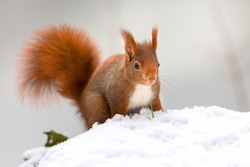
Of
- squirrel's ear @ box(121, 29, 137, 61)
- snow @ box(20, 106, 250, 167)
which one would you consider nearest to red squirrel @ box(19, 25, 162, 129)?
squirrel's ear @ box(121, 29, 137, 61)

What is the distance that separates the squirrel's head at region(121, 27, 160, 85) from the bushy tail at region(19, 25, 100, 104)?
A: 630 millimetres

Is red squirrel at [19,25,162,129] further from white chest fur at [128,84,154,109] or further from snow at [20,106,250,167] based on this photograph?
snow at [20,106,250,167]

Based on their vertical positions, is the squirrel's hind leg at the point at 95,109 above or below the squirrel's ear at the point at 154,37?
below

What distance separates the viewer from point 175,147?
2.20 m

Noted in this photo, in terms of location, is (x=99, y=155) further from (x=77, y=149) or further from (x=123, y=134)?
(x=123, y=134)

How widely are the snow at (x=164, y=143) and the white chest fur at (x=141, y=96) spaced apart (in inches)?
9.5

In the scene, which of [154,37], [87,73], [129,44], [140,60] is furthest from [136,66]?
[87,73]

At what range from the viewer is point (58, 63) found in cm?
350

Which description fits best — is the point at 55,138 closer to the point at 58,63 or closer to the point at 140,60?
the point at 58,63

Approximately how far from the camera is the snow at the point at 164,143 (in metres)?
2.05

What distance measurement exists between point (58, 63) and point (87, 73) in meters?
0.23

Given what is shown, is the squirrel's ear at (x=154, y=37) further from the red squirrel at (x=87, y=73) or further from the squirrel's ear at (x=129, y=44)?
the squirrel's ear at (x=129, y=44)

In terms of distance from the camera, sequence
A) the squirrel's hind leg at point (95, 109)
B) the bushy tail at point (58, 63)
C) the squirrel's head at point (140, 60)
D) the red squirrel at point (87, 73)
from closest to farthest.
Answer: the squirrel's head at point (140, 60) < the red squirrel at point (87, 73) < the squirrel's hind leg at point (95, 109) < the bushy tail at point (58, 63)

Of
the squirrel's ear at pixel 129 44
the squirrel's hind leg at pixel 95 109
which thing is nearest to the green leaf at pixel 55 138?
the squirrel's hind leg at pixel 95 109
